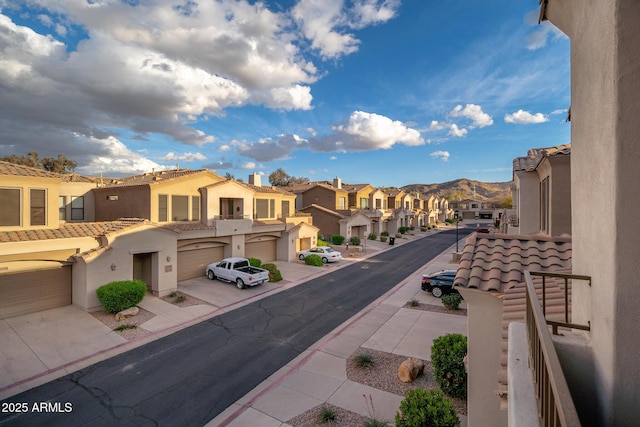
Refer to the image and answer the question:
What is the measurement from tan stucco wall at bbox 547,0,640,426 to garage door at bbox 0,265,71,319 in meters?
19.8

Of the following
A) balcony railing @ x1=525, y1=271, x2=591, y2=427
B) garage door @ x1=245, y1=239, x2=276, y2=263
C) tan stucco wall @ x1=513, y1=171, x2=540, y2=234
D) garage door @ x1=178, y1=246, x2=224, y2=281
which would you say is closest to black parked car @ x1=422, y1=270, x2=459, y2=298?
tan stucco wall @ x1=513, y1=171, x2=540, y2=234

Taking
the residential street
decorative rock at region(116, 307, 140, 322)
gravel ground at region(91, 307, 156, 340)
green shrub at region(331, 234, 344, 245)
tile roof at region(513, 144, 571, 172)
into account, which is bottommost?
the residential street

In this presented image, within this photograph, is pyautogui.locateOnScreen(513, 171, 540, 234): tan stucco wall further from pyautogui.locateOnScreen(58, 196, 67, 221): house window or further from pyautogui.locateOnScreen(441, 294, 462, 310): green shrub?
pyautogui.locateOnScreen(58, 196, 67, 221): house window

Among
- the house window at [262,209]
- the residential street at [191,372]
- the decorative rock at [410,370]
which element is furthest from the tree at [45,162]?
the decorative rock at [410,370]

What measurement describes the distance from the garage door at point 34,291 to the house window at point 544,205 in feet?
73.1

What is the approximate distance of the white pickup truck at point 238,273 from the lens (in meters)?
18.7

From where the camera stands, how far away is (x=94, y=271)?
14625mm

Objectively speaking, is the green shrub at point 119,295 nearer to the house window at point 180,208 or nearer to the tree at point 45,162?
the house window at point 180,208

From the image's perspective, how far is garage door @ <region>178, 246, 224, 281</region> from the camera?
2028 cm

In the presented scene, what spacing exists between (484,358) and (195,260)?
19180mm

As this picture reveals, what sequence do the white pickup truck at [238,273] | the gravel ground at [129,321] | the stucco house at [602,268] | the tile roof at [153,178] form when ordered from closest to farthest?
the stucco house at [602,268]
the gravel ground at [129,321]
the white pickup truck at [238,273]
the tile roof at [153,178]

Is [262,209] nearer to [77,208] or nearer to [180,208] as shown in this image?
[180,208]

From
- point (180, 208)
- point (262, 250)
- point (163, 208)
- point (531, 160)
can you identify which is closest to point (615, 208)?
point (531, 160)

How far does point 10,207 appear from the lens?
45.6 ft
